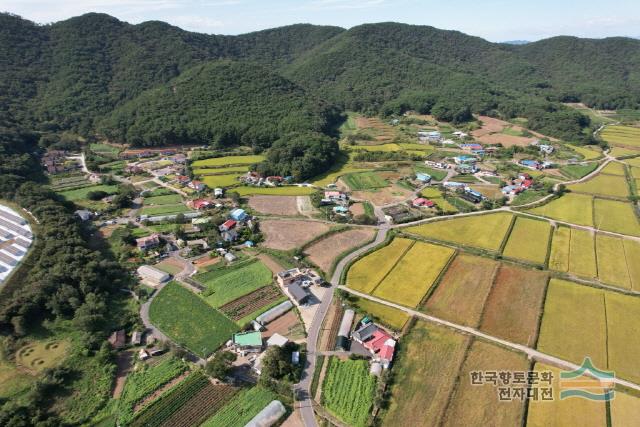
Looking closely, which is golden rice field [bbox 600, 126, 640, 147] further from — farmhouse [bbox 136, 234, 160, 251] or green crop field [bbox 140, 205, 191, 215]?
farmhouse [bbox 136, 234, 160, 251]

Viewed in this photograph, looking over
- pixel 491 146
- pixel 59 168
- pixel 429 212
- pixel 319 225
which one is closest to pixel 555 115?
pixel 491 146

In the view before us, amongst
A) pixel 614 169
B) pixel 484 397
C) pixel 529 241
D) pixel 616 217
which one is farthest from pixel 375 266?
pixel 614 169

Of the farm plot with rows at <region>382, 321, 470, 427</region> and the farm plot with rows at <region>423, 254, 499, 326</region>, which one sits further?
the farm plot with rows at <region>423, 254, 499, 326</region>

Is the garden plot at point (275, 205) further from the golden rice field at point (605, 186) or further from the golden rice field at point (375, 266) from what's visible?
the golden rice field at point (605, 186)

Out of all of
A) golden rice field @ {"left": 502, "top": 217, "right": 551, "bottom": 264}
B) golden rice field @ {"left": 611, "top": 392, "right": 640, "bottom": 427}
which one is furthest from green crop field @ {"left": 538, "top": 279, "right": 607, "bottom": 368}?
golden rice field @ {"left": 502, "top": 217, "right": 551, "bottom": 264}

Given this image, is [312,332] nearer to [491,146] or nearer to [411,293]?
[411,293]

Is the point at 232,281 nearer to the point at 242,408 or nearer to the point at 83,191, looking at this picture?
the point at 242,408
